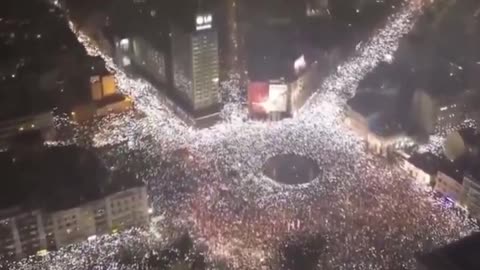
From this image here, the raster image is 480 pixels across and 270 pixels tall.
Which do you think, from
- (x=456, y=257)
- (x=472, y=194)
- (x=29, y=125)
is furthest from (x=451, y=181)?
(x=29, y=125)

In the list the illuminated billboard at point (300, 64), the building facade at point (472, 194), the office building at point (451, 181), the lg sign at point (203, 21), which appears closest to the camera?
the building facade at point (472, 194)

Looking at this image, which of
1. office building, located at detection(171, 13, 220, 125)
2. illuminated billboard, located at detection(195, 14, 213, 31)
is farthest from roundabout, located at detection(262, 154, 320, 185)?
illuminated billboard, located at detection(195, 14, 213, 31)

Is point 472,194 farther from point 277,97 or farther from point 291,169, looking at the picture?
point 277,97

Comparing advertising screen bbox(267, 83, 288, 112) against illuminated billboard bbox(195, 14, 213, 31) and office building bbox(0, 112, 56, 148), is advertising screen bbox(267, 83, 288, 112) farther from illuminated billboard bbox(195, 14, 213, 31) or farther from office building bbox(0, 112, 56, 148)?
office building bbox(0, 112, 56, 148)

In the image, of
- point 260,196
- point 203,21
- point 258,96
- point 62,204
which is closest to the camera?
point 62,204

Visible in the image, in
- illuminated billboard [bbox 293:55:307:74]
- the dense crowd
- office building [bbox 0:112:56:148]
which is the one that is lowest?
the dense crowd

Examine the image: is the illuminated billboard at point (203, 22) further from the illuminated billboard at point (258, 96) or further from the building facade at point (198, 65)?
the illuminated billboard at point (258, 96)

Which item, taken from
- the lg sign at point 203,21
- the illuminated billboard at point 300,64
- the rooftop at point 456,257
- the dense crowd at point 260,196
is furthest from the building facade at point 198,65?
the rooftop at point 456,257
